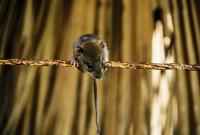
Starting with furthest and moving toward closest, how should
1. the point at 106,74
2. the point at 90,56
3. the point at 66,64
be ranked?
the point at 106,74 < the point at 90,56 < the point at 66,64

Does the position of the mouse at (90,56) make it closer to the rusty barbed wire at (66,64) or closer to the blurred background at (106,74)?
the rusty barbed wire at (66,64)

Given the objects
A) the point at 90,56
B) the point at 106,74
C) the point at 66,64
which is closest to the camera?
the point at 66,64

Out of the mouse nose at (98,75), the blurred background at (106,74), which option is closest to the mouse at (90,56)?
the mouse nose at (98,75)

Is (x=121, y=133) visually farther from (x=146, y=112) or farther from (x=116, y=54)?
(x=116, y=54)

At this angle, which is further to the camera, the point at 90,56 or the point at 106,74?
the point at 106,74

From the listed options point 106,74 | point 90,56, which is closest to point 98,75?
point 90,56

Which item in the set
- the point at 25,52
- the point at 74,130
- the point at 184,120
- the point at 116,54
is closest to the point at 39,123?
the point at 74,130

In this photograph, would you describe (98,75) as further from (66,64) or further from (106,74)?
(106,74)
